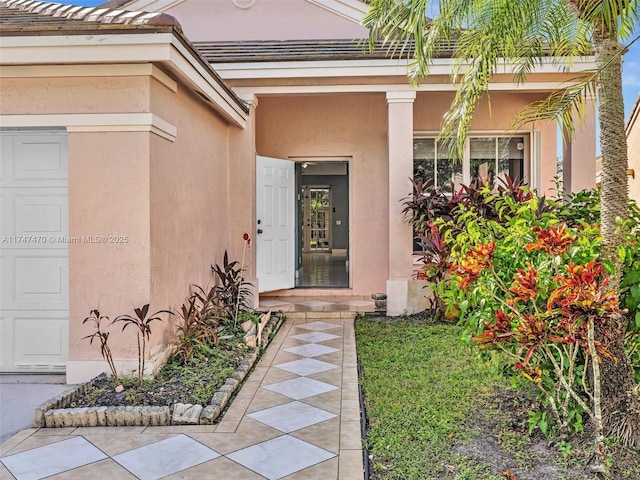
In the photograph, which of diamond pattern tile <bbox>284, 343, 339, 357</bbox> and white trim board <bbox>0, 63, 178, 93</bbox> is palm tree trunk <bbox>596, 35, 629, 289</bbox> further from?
white trim board <bbox>0, 63, 178, 93</bbox>

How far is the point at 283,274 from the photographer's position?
853 cm

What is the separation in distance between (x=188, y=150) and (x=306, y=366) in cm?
269

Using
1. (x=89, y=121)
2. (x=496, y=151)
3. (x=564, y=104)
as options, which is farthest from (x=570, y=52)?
(x=89, y=121)

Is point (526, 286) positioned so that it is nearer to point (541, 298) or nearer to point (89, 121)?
point (541, 298)

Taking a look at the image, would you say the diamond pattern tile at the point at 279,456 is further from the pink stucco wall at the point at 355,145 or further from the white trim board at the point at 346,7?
the white trim board at the point at 346,7

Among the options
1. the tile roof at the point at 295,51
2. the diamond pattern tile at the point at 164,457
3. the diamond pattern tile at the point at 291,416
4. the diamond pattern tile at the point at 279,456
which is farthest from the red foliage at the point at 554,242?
the tile roof at the point at 295,51

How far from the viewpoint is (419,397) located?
389 cm

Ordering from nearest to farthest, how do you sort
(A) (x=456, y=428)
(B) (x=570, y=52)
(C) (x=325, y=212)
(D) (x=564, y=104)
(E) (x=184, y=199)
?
1. (A) (x=456, y=428)
2. (D) (x=564, y=104)
3. (B) (x=570, y=52)
4. (E) (x=184, y=199)
5. (C) (x=325, y=212)

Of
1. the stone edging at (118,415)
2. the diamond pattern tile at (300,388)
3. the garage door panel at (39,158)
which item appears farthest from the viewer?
the garage door panel at (39,158)

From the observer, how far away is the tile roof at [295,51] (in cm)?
684

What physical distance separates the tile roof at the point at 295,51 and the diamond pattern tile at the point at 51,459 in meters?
5.51

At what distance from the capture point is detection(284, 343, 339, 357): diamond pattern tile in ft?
17.6

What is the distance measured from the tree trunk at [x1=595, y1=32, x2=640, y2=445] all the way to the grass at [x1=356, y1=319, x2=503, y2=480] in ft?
2.29

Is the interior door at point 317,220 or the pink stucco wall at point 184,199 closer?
the pink stucco wall at point 184,199
